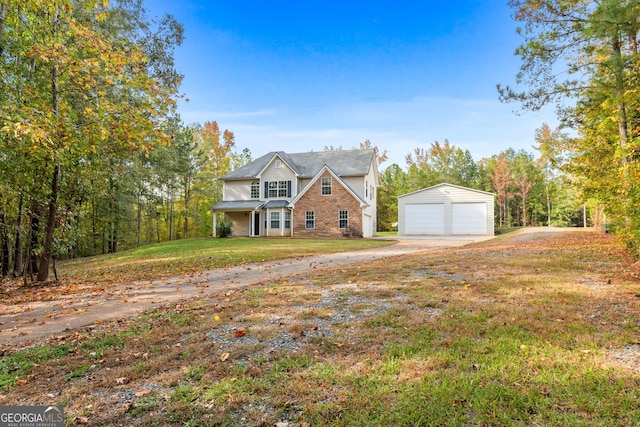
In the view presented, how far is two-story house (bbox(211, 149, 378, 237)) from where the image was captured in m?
25.0

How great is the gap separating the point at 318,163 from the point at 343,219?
6.61m

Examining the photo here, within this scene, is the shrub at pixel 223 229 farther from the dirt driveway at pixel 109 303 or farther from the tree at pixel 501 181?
the tree at pixel 501 181

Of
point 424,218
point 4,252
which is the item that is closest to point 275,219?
point 424,218

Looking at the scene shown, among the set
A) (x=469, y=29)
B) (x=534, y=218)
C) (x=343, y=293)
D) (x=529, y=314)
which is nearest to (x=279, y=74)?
(x=469, y=29)

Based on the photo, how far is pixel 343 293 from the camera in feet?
18.5

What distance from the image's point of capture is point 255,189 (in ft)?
94.2

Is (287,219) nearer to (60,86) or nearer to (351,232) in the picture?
(351,232)

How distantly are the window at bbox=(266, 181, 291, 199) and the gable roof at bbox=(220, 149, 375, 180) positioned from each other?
1.33m

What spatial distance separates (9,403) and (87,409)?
81 centimetres

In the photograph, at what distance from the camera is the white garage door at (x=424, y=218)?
27.1 m

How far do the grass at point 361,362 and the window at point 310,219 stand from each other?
20054 millimetres

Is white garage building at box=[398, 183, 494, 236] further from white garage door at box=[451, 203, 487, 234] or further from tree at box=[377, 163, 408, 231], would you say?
tree at box=[377, 163, 408, 231]

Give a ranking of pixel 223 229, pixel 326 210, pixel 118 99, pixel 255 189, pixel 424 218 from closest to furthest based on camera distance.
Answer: pixel 118 99
pixel 326 210
pixel 223 229
pixel 424 218
pixel 255 189

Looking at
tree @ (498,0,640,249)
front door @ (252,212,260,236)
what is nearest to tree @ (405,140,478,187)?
front door @ (252,212,260,236)
